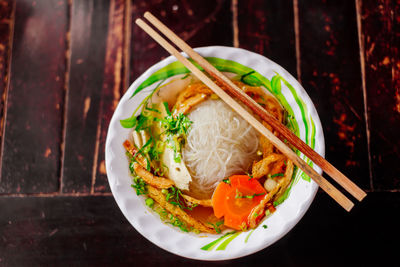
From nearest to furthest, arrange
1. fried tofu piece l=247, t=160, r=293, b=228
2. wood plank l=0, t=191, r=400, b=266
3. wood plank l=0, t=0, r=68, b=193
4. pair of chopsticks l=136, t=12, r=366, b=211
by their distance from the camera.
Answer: pair of chopsticks l=136, t=12, r=366, b=211 < fried tofu piece l=247, t=160, r=293, b=228 < wood plank l=0, t=191, r=400, b=266 < wood plank l=0, t=0, r=68, b=193

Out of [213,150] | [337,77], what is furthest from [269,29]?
[213,150]

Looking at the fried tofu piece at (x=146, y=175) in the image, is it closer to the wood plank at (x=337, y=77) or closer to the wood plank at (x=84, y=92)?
the wood plank at (x=84, y=92)

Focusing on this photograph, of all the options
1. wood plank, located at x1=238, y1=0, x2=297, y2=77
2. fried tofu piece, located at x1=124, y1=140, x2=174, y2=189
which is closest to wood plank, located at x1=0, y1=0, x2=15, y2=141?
fried tofu piece, located at x1=124, y1=140, x2=174, y2=189

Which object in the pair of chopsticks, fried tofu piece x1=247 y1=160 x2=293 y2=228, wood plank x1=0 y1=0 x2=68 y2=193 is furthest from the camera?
wood plank x1=0 y1=0 x2=68 y2=193

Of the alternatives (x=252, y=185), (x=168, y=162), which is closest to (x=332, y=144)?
(x=252, y=185)

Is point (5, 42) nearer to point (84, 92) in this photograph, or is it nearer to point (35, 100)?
point (35, 100)

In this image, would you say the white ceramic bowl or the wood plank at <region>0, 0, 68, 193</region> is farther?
the wood plank at <region>0, 0, 68, 193</region>

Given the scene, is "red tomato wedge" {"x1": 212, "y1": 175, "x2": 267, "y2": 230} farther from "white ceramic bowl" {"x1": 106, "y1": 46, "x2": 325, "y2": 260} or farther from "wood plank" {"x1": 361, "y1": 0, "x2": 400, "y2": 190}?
"wood plank" {"x1": 361, "y1": 0, "x2": 400, "y2": 190}
